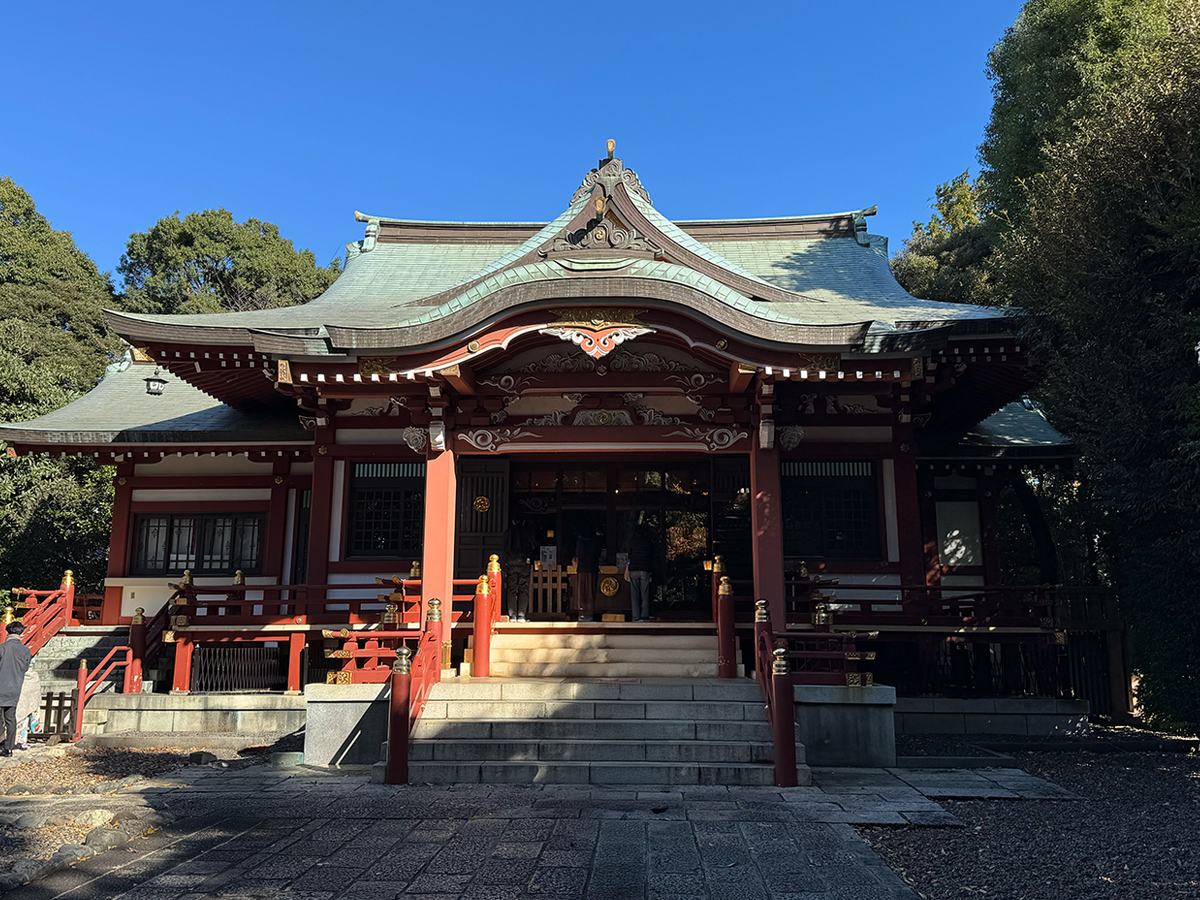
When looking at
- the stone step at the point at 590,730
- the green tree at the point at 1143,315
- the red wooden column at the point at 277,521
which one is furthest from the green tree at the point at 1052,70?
the red wooden column at the point at 277,521

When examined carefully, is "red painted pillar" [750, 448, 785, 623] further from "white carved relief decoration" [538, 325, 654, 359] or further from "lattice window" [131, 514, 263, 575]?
"lattice window" [131, 514, 263, 575]

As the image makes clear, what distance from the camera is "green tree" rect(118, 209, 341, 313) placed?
38.8m

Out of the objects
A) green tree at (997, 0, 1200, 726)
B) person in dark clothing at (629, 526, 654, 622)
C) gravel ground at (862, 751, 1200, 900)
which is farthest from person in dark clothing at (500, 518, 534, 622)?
green tree at (997, 0, 1200, 726)

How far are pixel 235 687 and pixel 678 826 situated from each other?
899 cm

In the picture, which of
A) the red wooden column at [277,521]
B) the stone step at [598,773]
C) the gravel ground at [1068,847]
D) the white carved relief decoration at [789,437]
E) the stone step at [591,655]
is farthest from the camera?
the red wooden column at [277,521]

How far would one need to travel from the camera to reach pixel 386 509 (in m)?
13.5

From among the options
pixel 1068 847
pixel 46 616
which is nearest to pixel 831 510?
pixel 1068 847

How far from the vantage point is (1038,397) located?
49.4 feet

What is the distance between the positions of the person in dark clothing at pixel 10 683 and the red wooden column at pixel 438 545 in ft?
17.4

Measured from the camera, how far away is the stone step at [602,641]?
11133 mm

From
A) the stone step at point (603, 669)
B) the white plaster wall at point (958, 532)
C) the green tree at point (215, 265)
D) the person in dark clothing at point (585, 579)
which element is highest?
the green tree at point (215, 265)

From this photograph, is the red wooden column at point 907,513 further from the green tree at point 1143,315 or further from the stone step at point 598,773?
the stone step at point 598,773

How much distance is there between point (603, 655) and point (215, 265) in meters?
35.8

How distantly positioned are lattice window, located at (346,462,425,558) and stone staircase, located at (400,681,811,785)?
13.8 feet
